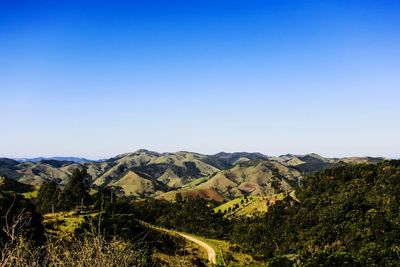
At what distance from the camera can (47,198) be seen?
99.6 m

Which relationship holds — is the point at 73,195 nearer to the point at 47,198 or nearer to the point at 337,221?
the point at 47,198

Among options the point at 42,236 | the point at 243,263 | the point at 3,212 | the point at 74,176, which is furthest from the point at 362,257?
the point at 74,176

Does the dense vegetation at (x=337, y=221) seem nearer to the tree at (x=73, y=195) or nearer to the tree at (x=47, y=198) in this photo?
the tree at (x=73, y=195)

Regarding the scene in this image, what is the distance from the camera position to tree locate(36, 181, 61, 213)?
9650 cm

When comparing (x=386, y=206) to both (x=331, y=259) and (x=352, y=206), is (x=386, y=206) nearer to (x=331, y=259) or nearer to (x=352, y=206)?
(x=352, y=206)

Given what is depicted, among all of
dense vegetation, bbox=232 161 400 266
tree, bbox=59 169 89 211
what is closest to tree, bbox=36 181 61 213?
tree, bbox=59 169 89 211

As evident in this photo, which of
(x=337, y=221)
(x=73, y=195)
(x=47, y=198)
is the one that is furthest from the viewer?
(x=337, y=221)

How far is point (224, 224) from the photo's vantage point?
141 meters

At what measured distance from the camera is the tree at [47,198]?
317ft

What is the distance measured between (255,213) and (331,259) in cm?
8041

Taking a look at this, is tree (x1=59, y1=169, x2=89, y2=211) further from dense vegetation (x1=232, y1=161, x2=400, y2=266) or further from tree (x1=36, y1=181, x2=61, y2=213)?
dense vegetation (x1=232, y1=161, x2=400, y2=266)

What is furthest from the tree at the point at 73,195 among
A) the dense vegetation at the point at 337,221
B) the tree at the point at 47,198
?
the dense vegetation at the point at 337,221

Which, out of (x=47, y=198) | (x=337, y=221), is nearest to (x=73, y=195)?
(x=47, y=198)

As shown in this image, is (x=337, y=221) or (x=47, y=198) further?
(x=337, y=221)
